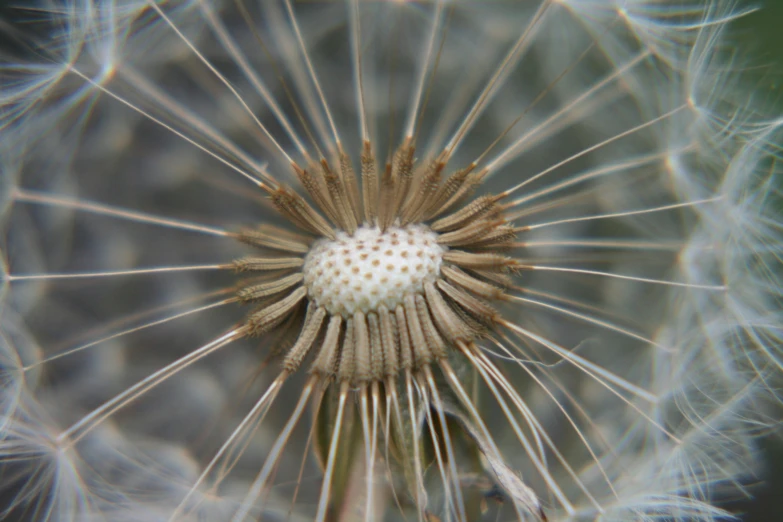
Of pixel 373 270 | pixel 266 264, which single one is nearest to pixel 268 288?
pixel 266 264

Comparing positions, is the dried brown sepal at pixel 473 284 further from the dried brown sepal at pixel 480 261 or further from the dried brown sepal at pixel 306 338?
the dried brown sepal at pixel 306 338

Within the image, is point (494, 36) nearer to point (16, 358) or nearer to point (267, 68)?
point (267, 68)

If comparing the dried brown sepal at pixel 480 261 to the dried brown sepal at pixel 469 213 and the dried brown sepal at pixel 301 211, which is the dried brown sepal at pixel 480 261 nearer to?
the dried brown sepal at pixel 469 213

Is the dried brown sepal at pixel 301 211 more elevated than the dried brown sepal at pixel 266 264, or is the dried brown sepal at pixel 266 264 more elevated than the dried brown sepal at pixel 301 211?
the dried brown sepal at pixel 301 211

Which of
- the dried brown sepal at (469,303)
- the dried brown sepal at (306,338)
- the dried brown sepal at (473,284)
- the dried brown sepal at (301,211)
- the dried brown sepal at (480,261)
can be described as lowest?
the dried brown sepal at (306,338)

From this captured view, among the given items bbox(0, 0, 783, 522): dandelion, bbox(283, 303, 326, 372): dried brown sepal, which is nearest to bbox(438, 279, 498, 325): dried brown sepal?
bbox(0, 0, 783, 522): dandelion

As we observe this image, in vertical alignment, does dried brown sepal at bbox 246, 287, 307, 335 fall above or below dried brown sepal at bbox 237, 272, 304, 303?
below

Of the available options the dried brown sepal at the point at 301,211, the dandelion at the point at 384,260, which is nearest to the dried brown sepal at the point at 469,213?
the dandelion at the point at 384,260

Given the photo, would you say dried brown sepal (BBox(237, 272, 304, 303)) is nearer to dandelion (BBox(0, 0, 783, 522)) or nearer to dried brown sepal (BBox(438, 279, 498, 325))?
dandelion (BBox(0, 0, 783, 522))

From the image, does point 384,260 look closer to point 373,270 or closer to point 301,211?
point 373,270

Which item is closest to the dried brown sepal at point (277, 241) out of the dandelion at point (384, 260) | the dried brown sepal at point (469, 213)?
the dandelion at point (384, 260)
